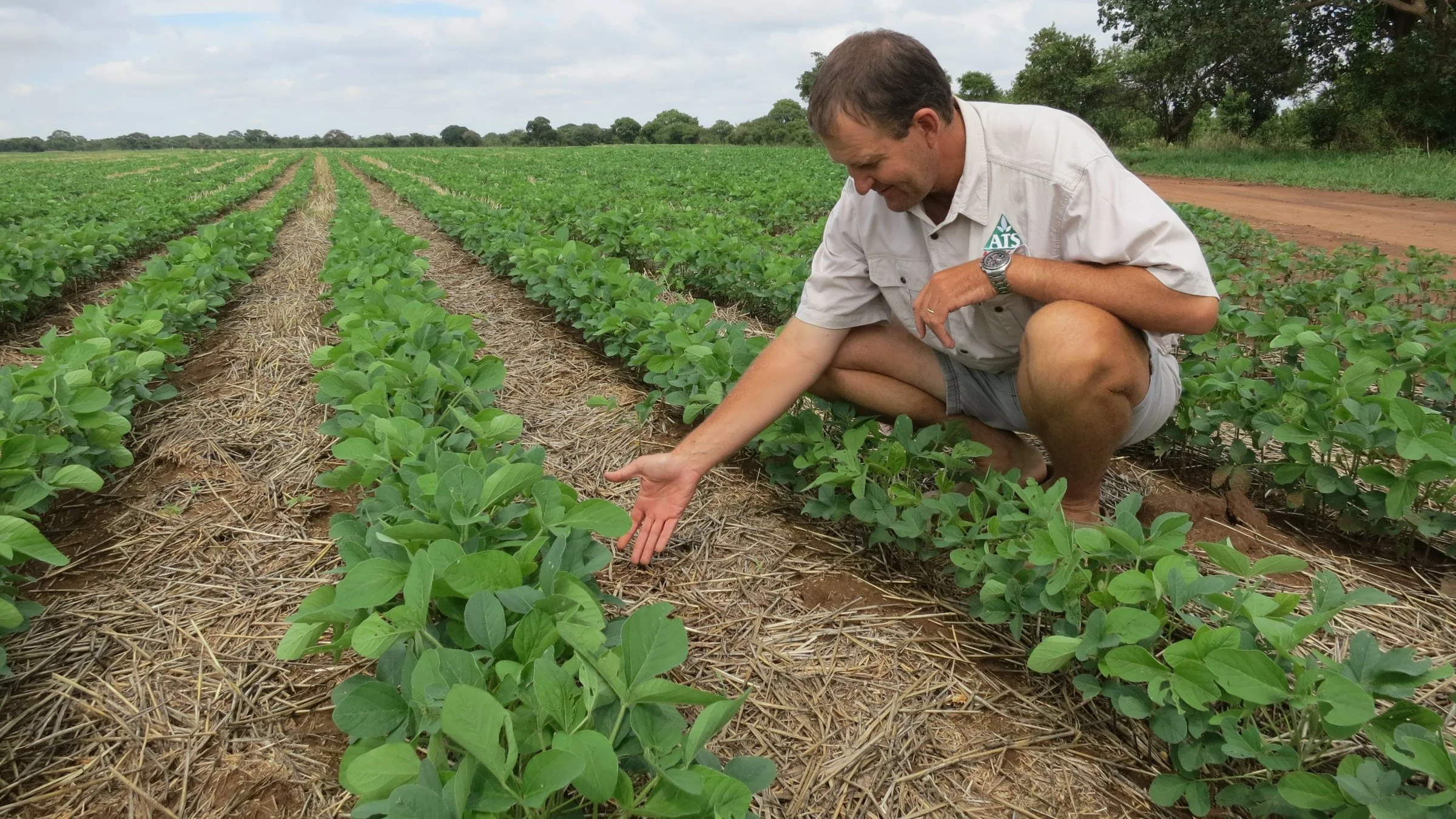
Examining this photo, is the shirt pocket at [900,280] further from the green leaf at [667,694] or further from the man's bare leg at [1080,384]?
the green leaf at [667,694]

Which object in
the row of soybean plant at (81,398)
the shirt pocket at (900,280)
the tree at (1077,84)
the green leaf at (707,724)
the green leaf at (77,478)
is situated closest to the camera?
the green leaf at (707,724)

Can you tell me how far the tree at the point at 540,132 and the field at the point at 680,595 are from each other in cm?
7453

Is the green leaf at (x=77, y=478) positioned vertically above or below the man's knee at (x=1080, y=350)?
below

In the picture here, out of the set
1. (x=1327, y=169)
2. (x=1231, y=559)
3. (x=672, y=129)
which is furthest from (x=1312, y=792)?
(x=672, y=129)

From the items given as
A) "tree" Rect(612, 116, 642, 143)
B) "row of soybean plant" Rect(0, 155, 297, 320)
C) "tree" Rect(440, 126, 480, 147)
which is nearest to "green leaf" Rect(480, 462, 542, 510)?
"row of soybean plant" Rect(0, 155, 297, 320)

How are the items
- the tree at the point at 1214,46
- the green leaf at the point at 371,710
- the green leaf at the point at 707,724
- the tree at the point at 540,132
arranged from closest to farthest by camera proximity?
the green leaf at the point at 707,724, the green leaf at the point at 371,710, the tree at the point at 1214,46, the tree at the point at 540,132

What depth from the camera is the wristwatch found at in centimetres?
209

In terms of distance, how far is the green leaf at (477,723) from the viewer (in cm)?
96

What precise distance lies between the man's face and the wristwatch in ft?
0.80

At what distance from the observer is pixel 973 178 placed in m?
2.16

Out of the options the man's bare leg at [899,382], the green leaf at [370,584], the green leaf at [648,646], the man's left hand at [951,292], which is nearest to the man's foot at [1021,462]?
the man's bare leg at [899,382]

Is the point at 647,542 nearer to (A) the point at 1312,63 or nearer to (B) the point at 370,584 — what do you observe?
(B) the point at 370,584

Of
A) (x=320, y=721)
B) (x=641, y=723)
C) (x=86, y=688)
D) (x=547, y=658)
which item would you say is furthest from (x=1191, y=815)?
(x=86, y=688)

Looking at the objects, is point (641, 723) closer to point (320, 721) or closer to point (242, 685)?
point (320, 721)
